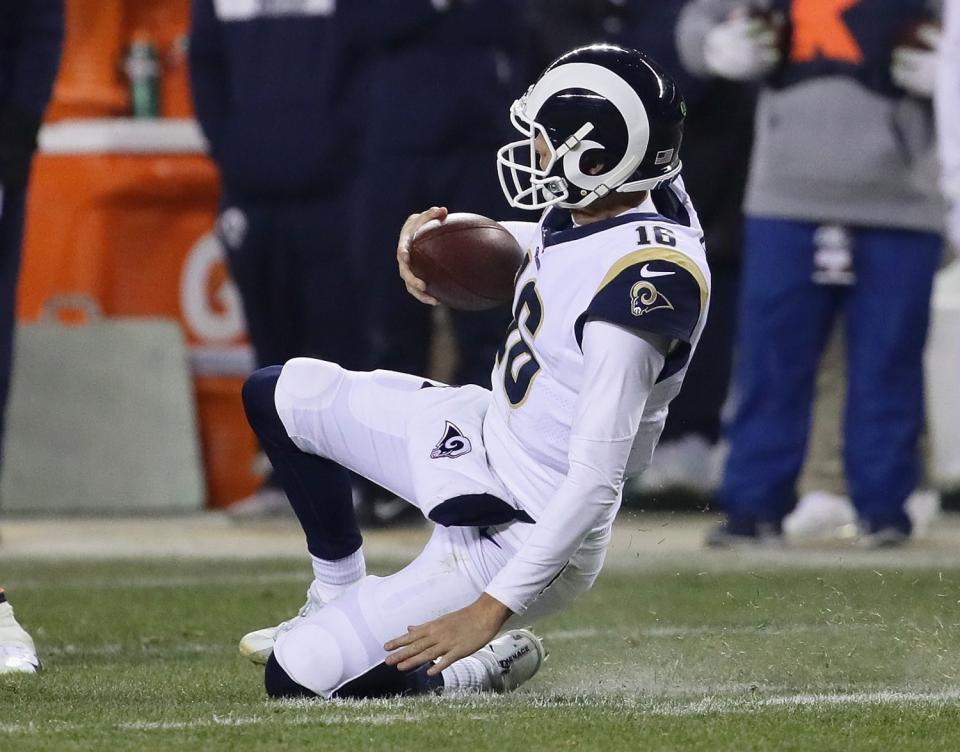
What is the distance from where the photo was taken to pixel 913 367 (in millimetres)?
6562

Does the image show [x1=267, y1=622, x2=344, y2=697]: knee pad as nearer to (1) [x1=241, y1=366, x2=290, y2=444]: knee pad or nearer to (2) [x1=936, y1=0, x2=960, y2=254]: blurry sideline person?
(1) [x1=241, y1=366, x2=290, y2=444]: knee pad

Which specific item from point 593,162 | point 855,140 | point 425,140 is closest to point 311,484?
point 593,162

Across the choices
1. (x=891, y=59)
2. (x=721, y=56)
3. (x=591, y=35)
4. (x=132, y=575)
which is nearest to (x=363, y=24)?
(x=591, y=35)

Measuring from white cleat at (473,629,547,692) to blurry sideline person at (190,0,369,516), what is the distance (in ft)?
12.8

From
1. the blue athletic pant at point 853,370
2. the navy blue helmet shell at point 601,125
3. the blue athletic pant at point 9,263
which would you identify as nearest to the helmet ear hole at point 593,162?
the navy blue helmet shell at point 601,125

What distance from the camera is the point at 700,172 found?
7.57 metres

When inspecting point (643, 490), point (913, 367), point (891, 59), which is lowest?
point (643, 490)

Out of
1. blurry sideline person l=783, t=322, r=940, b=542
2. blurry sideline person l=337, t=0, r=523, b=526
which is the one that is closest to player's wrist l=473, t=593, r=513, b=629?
blurry sideline person l=783, t=322, r=940, b=542

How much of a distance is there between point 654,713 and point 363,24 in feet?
14.9

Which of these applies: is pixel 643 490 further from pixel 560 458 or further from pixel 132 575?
pixel 560 458

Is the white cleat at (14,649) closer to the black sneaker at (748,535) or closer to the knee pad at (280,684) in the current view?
the knee pad at (280,684)

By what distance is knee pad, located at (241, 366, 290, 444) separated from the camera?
3.97 m

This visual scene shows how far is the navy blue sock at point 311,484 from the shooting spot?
13.1 feet

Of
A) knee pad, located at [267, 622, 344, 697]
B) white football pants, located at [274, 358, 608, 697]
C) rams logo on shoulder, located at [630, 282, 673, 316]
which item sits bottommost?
knee pad, located at [267, 622, 344, 697]
